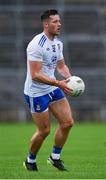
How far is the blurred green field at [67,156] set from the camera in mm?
11453

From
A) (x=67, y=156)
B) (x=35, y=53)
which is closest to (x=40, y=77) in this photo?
(x=35, y=53)

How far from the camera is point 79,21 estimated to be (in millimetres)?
37438

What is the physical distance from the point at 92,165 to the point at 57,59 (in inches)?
79.6

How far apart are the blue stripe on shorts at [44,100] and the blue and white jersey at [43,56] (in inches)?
2.2

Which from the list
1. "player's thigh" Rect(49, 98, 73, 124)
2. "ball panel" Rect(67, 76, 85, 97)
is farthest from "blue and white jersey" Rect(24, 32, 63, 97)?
"ball panel" Rect(67, 76, 85, 97)

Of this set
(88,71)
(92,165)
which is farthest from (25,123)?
(92,165)

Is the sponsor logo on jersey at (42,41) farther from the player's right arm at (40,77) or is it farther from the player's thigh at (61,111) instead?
the player's thigh at (61,111)

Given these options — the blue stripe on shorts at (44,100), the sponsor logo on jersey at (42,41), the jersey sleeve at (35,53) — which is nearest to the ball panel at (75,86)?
the blue stripe on shorts at (44,100)

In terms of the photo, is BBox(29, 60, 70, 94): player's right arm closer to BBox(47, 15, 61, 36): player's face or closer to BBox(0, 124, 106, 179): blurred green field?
BBox(47, 15, 61, 36): player's face

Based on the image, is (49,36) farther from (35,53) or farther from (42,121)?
(42,121)

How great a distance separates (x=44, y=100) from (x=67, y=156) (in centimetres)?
391

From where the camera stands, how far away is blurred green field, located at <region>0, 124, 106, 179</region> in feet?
37.6

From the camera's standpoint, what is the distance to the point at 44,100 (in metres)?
12.2

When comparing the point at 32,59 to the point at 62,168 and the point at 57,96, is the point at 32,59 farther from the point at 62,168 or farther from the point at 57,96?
the point at 62,168
